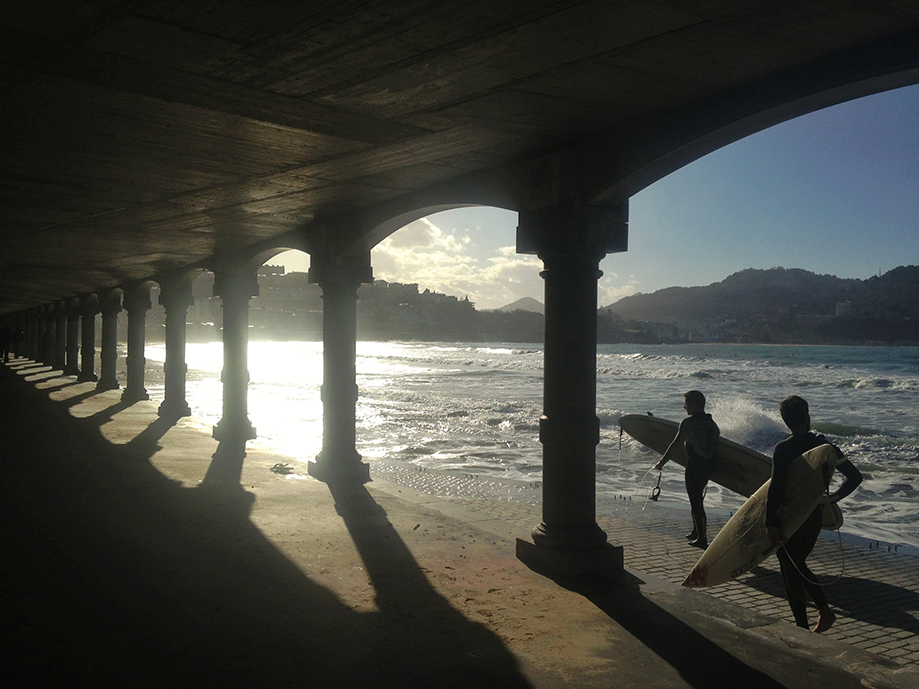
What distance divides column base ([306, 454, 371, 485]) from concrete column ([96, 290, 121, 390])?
13589mm

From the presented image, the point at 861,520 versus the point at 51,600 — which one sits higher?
the point at 51,600

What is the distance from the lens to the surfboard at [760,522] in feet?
14.6

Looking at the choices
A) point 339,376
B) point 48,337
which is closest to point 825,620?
point 339,376

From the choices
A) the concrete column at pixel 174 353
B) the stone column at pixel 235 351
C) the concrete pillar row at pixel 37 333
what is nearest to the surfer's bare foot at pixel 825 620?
the stone column at pixel 235 351

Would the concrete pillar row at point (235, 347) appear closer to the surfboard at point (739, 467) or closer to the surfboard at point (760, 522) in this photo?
the surfboard at point (739, 467)

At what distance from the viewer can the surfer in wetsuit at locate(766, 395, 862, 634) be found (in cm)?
452

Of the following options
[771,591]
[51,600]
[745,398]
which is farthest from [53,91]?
[745,398]

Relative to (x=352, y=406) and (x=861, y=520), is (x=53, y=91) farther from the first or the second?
(x=861, y=520)

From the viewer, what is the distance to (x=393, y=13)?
3.23 meters

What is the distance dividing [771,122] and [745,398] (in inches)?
1381

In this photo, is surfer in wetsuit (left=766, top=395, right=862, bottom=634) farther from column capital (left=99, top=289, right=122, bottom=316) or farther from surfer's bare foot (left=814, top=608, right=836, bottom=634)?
column capital (left=99, top=289, right=122, bottom=316)

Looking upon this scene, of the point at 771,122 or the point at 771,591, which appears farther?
the point at 771,591

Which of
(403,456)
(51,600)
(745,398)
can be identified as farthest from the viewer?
(745,398)

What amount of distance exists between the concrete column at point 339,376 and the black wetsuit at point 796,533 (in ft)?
18.5
